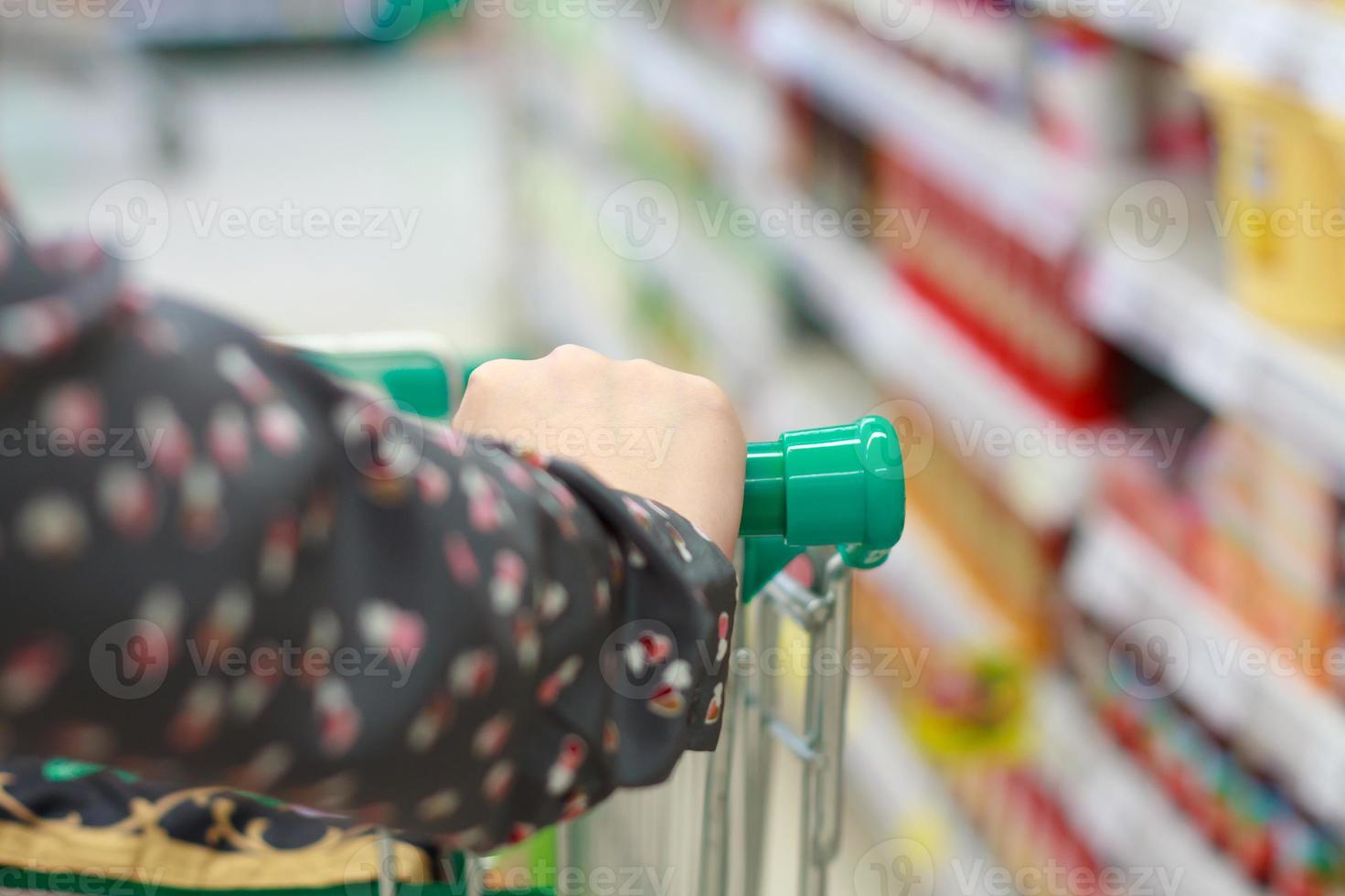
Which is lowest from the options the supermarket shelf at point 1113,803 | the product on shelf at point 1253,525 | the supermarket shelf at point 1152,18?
the supermarket shelf at point 1113,803

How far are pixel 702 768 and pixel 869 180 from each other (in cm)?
176

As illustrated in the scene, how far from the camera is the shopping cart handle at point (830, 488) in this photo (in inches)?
28.7

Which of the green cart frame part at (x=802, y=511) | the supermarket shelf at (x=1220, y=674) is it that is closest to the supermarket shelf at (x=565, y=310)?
the supermarket shelf at (x=1220, y=674)

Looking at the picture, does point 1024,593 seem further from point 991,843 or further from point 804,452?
point 804,452

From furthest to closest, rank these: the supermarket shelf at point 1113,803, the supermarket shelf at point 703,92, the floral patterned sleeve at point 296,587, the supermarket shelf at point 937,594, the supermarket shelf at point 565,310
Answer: the supermarket shelf at point 565,310, the supermarket shelf at point 703,92, the supermarket shelf at point 937,594, the supermarket shelf at point 1113,803, the floral patterned sleeve at point 296,587

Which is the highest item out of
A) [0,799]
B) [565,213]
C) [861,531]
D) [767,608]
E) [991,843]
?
[861,531]

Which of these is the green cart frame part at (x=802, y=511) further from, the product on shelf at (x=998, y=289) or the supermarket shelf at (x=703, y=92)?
the supermarket shelf at (x=703, y=92)

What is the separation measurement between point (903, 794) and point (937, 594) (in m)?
0.32

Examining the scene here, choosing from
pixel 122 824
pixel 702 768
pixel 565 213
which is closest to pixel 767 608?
pixel 702 768

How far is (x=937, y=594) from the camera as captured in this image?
2.28 meters

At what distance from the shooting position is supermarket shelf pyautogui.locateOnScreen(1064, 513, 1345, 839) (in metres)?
1.45

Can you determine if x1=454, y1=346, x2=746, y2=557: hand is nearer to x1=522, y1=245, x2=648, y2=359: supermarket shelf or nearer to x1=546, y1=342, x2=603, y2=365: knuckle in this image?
x1=546, y1=342, x2=603, y2=365: knuckle

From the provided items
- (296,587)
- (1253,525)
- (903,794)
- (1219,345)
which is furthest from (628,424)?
(903,794)

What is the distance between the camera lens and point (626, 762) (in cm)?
65
